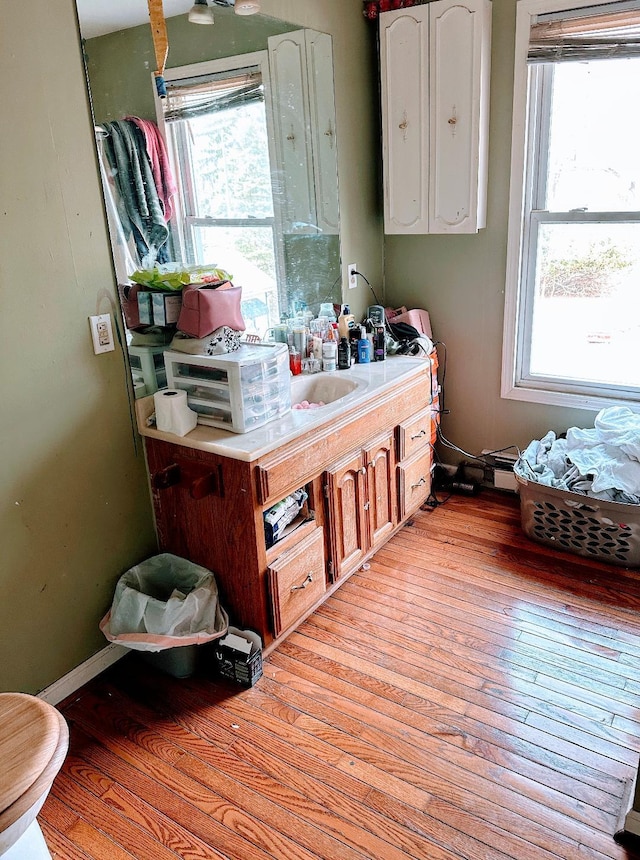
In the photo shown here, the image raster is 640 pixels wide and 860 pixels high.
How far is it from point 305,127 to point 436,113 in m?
0.60

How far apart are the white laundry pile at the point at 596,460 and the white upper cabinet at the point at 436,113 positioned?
3.45 feet

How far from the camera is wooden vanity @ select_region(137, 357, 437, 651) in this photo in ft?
6.68

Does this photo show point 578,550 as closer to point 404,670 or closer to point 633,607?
point 633,607

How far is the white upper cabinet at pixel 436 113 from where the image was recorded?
2723 millimetres

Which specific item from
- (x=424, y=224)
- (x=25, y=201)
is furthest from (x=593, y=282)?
(x=25, y=201)

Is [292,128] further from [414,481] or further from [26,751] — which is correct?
[26,751]

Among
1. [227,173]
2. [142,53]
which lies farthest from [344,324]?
[142,53]

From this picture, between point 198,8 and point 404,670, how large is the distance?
241 cm

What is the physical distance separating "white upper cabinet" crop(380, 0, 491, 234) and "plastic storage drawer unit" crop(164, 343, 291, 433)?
127 cm

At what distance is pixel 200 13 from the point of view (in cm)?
224

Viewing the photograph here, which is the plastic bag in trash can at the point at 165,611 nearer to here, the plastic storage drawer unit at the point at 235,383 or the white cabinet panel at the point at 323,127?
the plastic storage drawer unit at the point at 235,383

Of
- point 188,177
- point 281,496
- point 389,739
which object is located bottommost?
point 389,739

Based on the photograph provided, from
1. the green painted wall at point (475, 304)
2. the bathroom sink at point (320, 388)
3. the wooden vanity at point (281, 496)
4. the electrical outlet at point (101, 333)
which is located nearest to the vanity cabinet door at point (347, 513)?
the wooden vanity at point (281, 496)

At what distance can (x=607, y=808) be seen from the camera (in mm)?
1634
